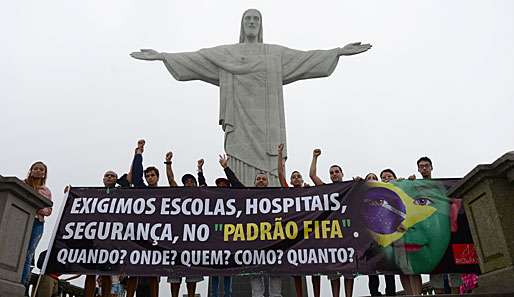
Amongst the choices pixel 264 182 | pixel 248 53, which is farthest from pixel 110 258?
pixel 248 53

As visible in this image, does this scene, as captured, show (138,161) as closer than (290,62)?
Yes

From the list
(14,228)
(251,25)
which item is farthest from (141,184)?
(251,25)

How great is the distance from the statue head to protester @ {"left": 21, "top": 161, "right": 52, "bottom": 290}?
304 inches

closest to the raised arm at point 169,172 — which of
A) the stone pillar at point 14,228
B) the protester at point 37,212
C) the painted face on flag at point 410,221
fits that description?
the protester at point 37,212

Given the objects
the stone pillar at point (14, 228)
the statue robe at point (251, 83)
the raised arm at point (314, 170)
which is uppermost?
the statue robe at point (251, 83)

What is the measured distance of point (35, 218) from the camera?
6.53 m

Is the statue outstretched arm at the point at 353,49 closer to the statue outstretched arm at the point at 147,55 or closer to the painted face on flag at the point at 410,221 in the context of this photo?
the statue outstretched arm at the point at 147,55

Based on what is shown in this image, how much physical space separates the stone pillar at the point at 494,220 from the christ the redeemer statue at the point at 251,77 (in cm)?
649

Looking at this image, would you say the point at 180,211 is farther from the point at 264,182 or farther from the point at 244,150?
the point at 244,150

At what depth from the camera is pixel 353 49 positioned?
1257 centimetres

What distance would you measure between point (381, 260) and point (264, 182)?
94.7 inches

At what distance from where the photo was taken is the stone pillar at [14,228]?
17.7 feet

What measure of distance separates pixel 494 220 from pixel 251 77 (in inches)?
329

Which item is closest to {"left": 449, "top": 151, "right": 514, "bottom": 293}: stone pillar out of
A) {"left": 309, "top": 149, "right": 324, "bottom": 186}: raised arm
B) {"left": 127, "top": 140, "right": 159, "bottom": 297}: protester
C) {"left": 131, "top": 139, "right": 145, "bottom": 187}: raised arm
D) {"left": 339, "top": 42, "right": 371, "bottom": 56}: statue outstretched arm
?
{"left": 309, "top": 149, "right": 324, "bottom": 186}: raised arm
